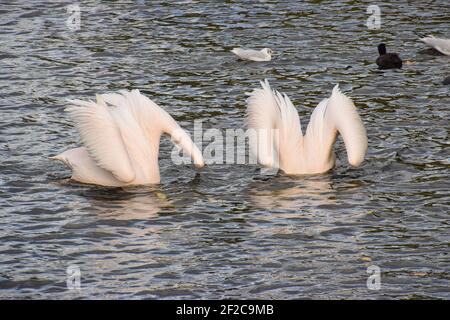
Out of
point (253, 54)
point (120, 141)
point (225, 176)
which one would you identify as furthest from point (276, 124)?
point (253, 54)

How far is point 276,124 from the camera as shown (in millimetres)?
12578

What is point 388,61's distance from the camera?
16422mm

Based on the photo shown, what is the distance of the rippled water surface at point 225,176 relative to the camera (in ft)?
33.2

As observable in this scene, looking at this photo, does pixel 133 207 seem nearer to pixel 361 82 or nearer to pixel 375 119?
pixel 375 119

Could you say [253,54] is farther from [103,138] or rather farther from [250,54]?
[103,138]

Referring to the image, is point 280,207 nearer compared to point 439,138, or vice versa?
point 280,207

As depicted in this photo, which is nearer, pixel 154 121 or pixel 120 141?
pixel 120 141

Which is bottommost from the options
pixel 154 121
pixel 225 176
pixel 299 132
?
pixel 225 176

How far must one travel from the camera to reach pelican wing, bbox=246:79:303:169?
12461 millimetres

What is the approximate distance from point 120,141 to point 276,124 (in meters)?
1.63

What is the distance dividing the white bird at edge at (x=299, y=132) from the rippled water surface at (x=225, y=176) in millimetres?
230

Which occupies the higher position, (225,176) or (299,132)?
(299,132)

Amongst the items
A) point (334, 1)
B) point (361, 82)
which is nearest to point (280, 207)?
point (361, 82)
